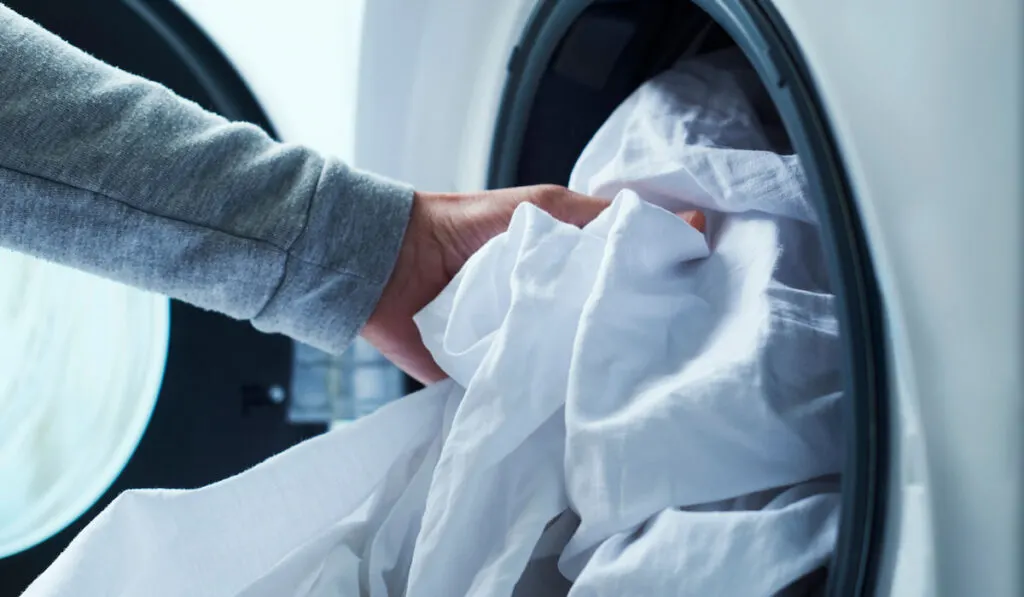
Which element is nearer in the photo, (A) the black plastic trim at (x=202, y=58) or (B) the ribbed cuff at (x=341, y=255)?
(B) the ribbed cuff at (x=341, y=255)

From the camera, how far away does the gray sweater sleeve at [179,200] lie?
1.61 feet

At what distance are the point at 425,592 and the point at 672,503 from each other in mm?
122

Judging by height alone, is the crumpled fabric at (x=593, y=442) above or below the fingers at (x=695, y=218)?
below

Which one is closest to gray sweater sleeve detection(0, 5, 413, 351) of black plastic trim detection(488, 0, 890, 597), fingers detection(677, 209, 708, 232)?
fingers detection(677, 209, 708, 232)

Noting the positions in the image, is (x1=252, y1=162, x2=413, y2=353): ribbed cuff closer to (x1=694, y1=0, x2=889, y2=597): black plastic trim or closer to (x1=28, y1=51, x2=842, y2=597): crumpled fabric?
(x1=28, y1=51, x2=842, y2=597): crumpled fabric

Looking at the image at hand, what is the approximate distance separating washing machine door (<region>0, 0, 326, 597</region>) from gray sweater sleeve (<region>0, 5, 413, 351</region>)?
26 centimetres

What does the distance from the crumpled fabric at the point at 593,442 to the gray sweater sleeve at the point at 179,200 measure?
0.27ft

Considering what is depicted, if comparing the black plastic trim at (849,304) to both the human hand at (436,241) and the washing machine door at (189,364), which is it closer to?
the human hand at (436,241)

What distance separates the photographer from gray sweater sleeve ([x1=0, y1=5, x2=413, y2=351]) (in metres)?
0.49

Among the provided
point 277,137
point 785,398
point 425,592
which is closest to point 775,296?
point 785,398

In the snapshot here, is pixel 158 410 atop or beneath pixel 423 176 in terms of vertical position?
beneath

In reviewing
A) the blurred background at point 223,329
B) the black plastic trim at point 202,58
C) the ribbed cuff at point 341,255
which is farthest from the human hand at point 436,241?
the black plastic trim at point 202,58

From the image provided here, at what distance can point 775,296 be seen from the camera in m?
0.42

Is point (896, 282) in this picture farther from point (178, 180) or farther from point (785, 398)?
point (178, 180)
